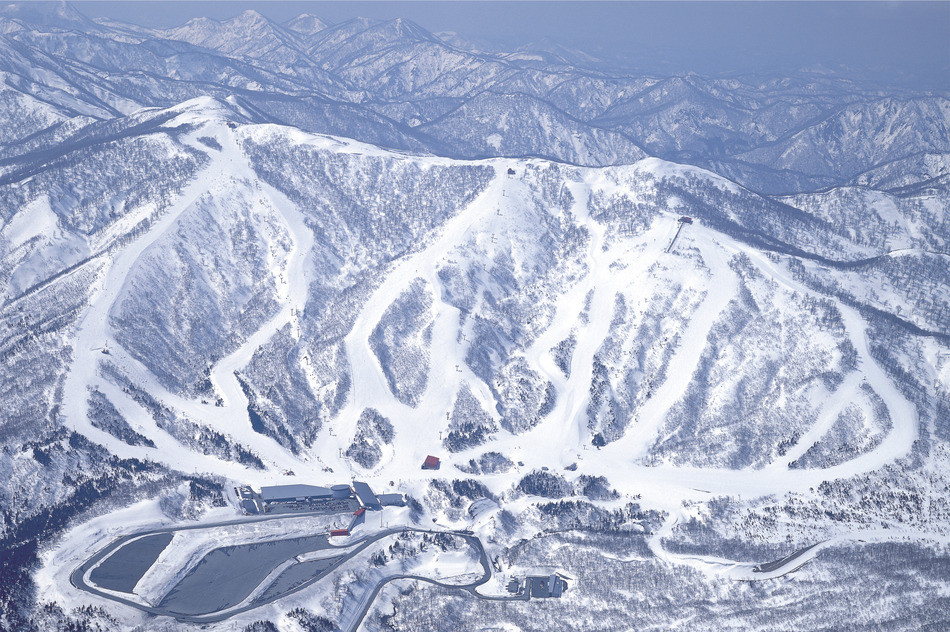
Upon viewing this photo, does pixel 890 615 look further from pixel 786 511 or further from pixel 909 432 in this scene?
pixel 909 432

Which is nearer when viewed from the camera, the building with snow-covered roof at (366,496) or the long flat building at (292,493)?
the long flat building at (292,493)

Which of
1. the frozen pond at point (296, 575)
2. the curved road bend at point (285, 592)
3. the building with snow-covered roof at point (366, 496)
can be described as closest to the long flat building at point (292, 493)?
the curved road bend at point (285, 592)

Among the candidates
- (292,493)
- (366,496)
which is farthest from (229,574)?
(366,496)

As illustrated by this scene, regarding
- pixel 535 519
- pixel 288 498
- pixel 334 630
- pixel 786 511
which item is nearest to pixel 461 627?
pixel 334 630

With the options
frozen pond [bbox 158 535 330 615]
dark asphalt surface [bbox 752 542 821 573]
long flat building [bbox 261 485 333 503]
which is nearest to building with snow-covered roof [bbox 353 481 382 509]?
long flat building [bbox 261 485 333 503]

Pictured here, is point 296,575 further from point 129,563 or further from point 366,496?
point 129,563

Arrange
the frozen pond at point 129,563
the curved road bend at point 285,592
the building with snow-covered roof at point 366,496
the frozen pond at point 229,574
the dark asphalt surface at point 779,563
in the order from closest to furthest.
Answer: the curved road bend at point 285,592
the frozen pond at point 229,574
the frozen pond at point 129,563
the dark asphalt surface at point 779,563
the building with snow-covered roof at point 366,496

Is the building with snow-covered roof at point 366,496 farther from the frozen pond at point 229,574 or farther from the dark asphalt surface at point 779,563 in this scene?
the dark asphalt surface at point 779,563
